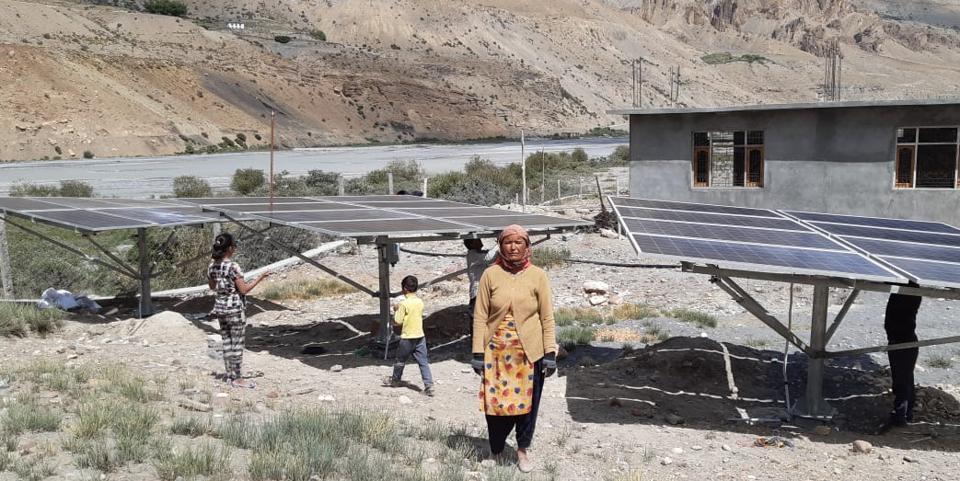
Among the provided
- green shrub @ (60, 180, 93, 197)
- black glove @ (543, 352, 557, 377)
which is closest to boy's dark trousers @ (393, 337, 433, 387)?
black glove @ (543, 352, 557, 377)

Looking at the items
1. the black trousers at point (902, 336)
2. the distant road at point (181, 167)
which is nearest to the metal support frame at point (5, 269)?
the black trousers at point (902, 336)

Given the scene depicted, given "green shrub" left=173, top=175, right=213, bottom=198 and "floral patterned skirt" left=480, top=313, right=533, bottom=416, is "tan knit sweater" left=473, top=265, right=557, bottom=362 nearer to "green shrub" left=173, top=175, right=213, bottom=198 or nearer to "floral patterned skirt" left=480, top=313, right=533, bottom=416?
"floral patterned skirt" left=480, top=313, right=533, bottom=416

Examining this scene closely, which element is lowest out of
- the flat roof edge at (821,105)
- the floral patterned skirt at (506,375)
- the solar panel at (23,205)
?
the floral patterned skirt at (506,375)

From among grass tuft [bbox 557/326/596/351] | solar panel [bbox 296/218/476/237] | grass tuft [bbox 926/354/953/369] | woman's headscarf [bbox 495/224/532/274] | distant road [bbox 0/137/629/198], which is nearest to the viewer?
woman's headscarf [bbox 495/224/532/274]

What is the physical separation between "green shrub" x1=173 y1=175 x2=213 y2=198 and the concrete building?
15366 millimetres

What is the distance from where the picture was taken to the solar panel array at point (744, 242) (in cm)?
806

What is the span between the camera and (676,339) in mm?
12242

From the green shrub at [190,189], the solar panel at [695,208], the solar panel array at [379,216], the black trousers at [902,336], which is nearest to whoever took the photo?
the black trousers at [902,336]

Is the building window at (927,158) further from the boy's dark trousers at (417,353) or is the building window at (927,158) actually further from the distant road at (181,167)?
the distant road at (181,167)

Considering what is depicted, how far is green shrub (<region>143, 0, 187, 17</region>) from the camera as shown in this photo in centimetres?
11412

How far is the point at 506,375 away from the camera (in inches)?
256

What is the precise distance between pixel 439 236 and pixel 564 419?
3.72 meters

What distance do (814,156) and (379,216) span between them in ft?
47.9

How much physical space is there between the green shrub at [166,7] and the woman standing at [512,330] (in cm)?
11735
